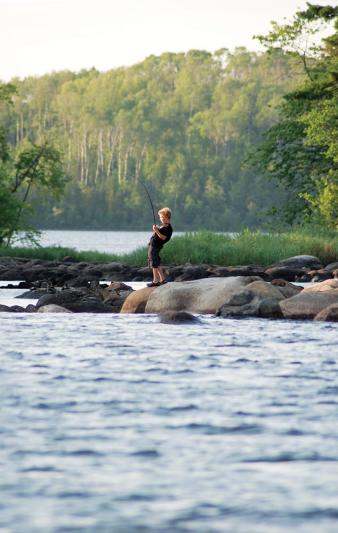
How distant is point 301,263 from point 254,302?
1521 centimetres

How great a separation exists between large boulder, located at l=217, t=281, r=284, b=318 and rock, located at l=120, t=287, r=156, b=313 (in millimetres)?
1485

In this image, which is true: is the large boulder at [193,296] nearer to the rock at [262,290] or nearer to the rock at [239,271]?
the rock at [262,290]

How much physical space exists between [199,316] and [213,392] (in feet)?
31.1

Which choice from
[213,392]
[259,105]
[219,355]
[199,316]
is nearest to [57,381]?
[213,392]

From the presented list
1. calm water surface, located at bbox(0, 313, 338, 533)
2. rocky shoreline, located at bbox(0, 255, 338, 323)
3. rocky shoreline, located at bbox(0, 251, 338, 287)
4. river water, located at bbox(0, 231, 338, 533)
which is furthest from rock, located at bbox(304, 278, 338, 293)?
rocky shoreline, located at bbox(0, 251, 338, 287)

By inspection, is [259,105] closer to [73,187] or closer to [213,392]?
[73,187]

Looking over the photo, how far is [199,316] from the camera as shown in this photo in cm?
2167

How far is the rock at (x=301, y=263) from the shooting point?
37009mm

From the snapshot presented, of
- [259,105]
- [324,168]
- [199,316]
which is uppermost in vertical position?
[259,105]

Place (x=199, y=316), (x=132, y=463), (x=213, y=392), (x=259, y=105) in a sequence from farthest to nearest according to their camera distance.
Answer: (x=259, y=105) → (x=199, y=316) → (x=213, y=392) → (x=132, y=463)

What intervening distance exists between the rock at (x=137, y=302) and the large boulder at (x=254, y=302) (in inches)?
58.5

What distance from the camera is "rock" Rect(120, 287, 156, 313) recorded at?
2288cm

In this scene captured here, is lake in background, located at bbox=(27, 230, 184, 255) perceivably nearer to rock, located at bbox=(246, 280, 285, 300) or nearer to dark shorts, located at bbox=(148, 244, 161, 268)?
dark shorts, located at bbox=(148, 244, 161, 268)

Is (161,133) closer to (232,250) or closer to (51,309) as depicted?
(232,250)
